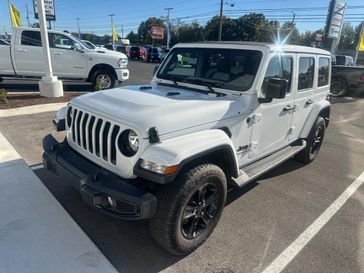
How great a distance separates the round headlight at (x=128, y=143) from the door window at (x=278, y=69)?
1.73 m

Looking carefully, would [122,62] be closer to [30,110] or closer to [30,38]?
[30,38]

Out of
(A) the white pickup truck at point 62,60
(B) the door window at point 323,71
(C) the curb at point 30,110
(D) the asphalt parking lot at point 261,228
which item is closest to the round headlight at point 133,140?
(D) the asphalt parking lot at point 261,228

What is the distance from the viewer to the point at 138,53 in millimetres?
37500

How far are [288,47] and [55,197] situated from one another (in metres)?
3.53

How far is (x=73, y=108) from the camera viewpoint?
3232mm

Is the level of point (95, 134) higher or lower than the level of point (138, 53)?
higher

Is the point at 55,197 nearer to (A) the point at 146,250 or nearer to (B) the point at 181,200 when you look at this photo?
(A) the point at 146,250

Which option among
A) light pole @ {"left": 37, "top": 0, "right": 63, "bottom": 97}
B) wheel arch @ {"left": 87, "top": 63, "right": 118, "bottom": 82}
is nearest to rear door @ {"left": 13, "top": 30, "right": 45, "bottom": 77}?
light pole @ {"left": 37, "top": 0, "right": 63, "bottom": 97}

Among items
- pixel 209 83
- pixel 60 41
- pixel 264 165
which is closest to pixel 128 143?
pixel 209 83

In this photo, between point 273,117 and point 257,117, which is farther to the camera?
point 273,117

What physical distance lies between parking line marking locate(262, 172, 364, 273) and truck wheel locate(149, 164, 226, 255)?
68 centimetres

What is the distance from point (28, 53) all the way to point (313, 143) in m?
8.97

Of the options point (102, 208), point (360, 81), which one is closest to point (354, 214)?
point (102, 208)

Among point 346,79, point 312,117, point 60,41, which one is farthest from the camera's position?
point 346,79
